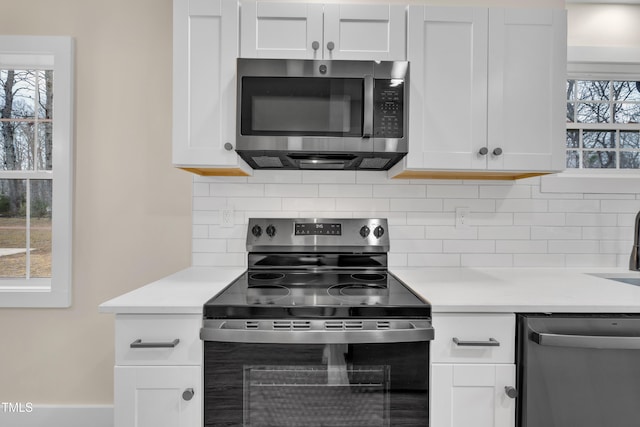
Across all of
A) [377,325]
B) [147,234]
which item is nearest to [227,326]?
[377,325]

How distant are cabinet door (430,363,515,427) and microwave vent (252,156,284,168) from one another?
1105mm

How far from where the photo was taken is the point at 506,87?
5.41ft

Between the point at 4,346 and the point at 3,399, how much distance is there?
284mm

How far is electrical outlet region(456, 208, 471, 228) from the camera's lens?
6.60 ft


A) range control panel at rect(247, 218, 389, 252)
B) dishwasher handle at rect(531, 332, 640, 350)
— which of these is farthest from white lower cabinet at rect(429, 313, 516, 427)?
range control panel at rect(247, 218, 389, 252)

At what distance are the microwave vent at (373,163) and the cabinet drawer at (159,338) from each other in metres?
1.00

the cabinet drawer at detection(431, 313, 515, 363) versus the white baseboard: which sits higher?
the cabinet drawer at detection(431, 313, 515, 363)

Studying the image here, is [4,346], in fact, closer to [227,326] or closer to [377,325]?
[227,326]

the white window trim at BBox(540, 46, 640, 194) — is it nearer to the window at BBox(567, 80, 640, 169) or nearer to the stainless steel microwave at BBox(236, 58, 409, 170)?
the window at BBox(567, 80, 640, 169)

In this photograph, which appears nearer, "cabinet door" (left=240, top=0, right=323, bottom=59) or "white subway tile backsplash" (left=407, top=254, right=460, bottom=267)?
"cabinet door" (left=240, top=0, right=323, bottom=59)

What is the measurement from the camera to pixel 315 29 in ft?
5.27

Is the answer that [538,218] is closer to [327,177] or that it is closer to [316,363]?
[327,177]

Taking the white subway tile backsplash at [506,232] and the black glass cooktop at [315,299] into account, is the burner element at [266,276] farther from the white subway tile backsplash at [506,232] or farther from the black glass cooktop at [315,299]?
the white subway tile backsplash at [506,232]

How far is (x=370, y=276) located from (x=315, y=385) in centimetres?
67
